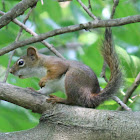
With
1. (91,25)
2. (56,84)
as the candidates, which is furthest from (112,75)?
(91,25)

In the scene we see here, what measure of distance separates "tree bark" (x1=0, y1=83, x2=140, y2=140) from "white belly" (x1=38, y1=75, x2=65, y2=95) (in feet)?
1.45

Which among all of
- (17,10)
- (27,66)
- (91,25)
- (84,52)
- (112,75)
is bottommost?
(84,52)

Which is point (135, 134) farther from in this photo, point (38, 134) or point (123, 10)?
point (123, 10)

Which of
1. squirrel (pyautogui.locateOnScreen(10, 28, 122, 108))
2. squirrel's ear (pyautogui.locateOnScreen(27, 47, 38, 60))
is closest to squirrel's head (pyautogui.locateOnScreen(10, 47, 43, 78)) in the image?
squirrel's ear (pyautogui.locateOnScreen(27, 47, 38, 60))

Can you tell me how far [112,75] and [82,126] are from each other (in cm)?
64

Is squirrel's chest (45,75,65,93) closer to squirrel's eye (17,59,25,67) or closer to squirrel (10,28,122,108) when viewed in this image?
squirrel (10,28,122,108)

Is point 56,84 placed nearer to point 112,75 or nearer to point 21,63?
point 112,75

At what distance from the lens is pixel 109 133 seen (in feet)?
5.97

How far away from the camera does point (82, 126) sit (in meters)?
1.87

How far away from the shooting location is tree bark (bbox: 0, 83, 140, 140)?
1.82 meters

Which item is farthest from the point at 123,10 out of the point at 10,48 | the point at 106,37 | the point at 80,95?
the point at 10,48

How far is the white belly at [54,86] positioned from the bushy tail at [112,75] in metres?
0.27

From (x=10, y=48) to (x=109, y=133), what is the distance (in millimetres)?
772

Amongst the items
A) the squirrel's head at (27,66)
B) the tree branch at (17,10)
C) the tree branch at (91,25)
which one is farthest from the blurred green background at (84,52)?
the tree branch at (17,10)
